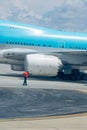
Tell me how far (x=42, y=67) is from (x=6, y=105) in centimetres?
1463

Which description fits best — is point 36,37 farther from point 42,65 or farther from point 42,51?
point 42,65

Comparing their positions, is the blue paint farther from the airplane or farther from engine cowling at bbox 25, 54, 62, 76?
engine cowling at bbox 25, 54, 62, 76

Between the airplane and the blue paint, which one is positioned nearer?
the airplane

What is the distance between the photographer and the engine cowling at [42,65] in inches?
1377

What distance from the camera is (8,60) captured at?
37875 millimetres

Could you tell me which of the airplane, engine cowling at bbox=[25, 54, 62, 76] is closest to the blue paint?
the airplane

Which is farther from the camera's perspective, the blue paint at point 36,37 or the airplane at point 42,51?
the blue paint at point 36,37

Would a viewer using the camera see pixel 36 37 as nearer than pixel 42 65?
No

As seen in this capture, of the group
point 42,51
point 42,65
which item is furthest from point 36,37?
point 42,65

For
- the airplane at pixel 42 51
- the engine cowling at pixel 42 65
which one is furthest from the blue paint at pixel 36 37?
the engine cowling at pixel 42 65

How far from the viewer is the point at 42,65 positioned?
35125mm

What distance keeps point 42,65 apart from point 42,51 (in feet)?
12.5

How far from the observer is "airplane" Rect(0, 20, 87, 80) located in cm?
3531

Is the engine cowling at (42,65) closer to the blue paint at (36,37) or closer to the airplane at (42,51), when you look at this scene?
the airplane at (42,51)
